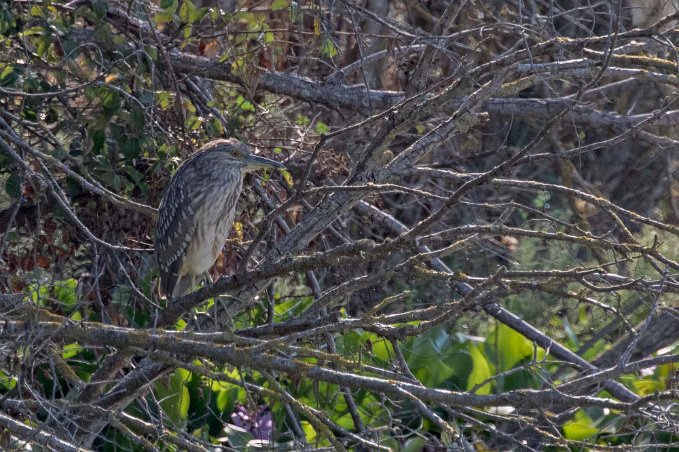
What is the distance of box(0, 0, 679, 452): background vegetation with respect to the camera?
2.62m

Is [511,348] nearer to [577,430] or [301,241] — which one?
[577,430]

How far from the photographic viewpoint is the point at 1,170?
4.12 metres

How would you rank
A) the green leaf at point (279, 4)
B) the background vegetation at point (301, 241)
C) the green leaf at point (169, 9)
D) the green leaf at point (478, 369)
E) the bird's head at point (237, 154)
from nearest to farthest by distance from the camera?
the background vegetation at point (301, 241) < the green leaf at point (169, 9) < the green leaf at point (279, 4) < the bird's head at point (237, 154) < the green leaf at point (478, 369)

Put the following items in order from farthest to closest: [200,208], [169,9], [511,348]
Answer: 1. [511,348]
2. [200,208]
3. [169,9]

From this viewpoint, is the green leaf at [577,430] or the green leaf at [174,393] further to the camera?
the green leaf at [577,430]

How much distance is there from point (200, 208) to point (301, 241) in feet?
4.89

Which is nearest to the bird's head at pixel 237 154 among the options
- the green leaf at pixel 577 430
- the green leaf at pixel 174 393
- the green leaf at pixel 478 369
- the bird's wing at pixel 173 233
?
the bird's wing at pixel 173 233

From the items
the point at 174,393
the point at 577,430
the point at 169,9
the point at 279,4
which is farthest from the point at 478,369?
the point at 169,9

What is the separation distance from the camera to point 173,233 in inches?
180

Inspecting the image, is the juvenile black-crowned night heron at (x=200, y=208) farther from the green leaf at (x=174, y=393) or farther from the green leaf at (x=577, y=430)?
the green leaf at (x=577, y=430)

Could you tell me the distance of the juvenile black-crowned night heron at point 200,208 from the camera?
441 centimetres

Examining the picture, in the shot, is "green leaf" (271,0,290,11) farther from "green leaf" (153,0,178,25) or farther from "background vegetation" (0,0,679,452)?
"green leaf" (153,0,178,25)

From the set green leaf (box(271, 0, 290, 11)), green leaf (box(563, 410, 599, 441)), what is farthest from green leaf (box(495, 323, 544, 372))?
green leaf (box(271, 0, 290, 11))

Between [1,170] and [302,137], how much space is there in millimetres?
1239
